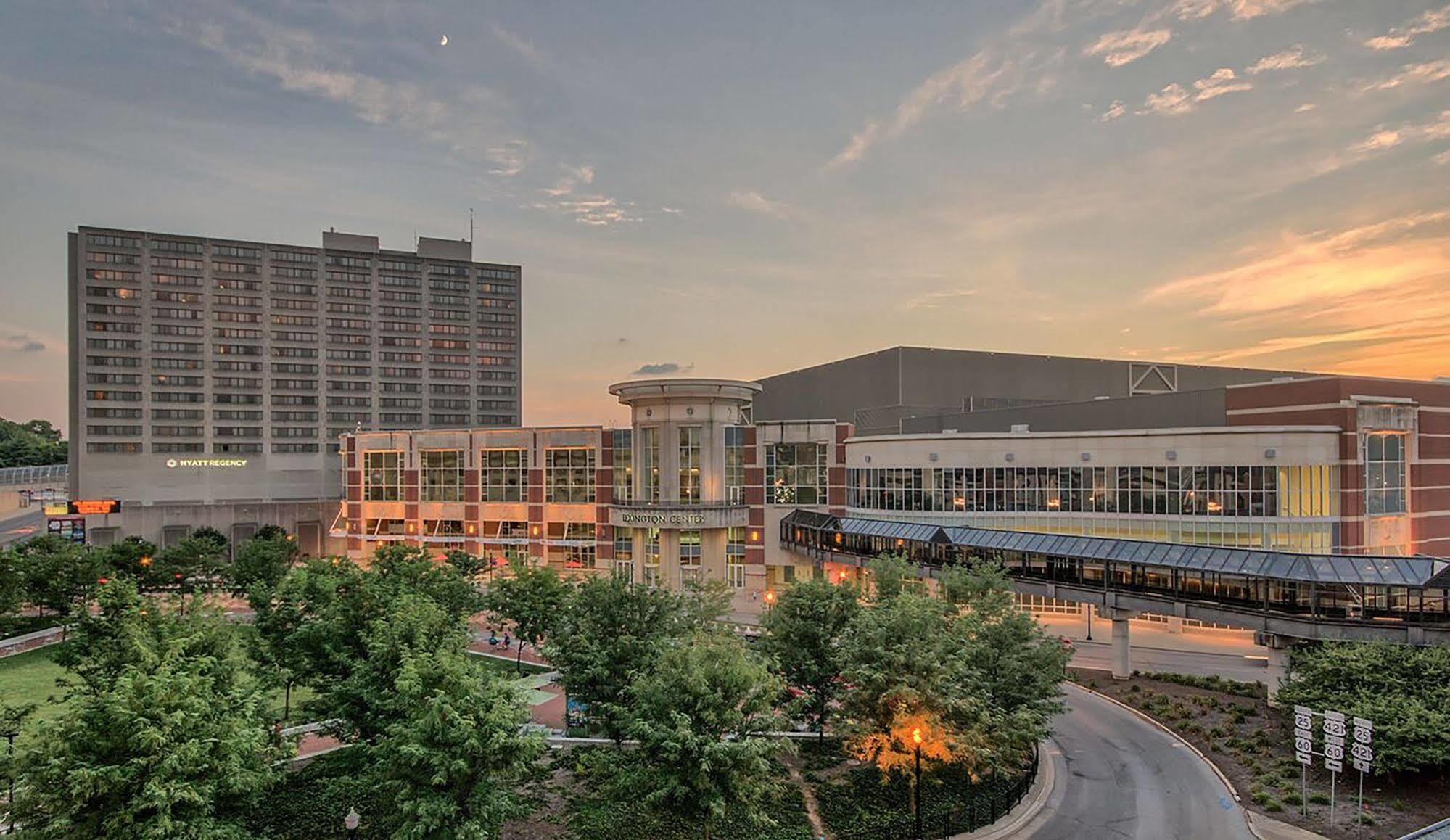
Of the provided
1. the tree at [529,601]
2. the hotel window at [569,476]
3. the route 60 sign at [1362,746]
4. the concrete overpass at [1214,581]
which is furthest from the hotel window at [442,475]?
the route 60 sign at [1362,746]

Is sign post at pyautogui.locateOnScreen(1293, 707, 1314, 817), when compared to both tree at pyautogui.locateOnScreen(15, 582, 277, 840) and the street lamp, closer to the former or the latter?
the street lamp

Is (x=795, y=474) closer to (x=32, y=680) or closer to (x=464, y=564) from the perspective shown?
(x=464, y=564)

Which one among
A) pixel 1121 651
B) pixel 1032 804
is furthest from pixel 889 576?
pixel 1121 651

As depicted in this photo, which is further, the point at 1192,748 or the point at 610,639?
the point at 1192,748

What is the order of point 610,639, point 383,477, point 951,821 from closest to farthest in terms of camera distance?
1. point 951,821
2. point 610,639
3. point 383,477

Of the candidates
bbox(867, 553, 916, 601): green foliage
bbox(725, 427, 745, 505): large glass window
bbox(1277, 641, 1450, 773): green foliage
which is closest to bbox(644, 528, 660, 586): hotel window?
bbox(725, 427, 745, 505): large glass window

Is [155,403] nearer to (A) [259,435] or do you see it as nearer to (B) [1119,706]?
(A) [259,435]

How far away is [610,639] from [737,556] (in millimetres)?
39153

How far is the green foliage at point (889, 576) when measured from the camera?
3878 cm

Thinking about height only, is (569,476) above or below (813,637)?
above

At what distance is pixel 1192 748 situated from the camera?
33.2m

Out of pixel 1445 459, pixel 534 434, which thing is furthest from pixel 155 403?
pixel 1445 459

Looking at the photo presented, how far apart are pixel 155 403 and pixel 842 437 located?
103 metres

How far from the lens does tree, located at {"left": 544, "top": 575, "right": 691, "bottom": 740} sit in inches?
1134
